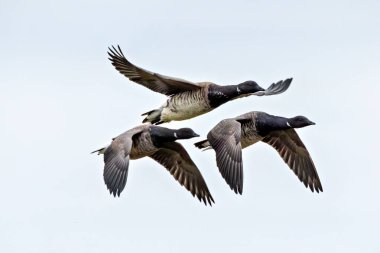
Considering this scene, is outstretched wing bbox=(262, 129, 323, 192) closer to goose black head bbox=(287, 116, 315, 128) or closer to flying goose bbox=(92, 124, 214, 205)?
goose black head bbox=(287, 116, 315, 128)

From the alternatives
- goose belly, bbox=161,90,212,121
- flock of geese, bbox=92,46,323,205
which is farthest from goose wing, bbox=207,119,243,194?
goose belly, bbox=161,90,212,121

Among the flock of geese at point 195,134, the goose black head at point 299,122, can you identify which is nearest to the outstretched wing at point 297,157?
the flock of geese at point 195,134

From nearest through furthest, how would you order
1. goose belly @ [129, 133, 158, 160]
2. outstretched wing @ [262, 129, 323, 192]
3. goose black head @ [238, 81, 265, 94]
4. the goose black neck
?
goose belly @ [129, 133, 158, 160] < the goose black neck < goose black head @ [238, 81, 265, 94] < outstretched wing @ [262, 129, 323, 192]

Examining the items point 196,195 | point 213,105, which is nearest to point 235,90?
point 213,105

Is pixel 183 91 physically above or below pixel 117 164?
above

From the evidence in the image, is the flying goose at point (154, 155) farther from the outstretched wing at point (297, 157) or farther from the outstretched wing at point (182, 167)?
the outstretched wing at point (297, 157)

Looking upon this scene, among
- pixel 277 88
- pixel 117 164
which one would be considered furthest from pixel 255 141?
pixel 117 164

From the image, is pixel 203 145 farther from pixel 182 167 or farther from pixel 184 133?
pixel 184 133

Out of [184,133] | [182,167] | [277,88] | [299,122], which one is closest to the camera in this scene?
[184,133]

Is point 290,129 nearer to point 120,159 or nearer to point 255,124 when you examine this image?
point 255,124

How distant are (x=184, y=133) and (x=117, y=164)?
238 cm

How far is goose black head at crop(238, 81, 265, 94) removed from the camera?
43.3 meters

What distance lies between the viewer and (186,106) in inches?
1703

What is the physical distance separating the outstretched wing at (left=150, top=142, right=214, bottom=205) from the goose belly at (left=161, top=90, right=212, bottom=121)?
4.96 feet
